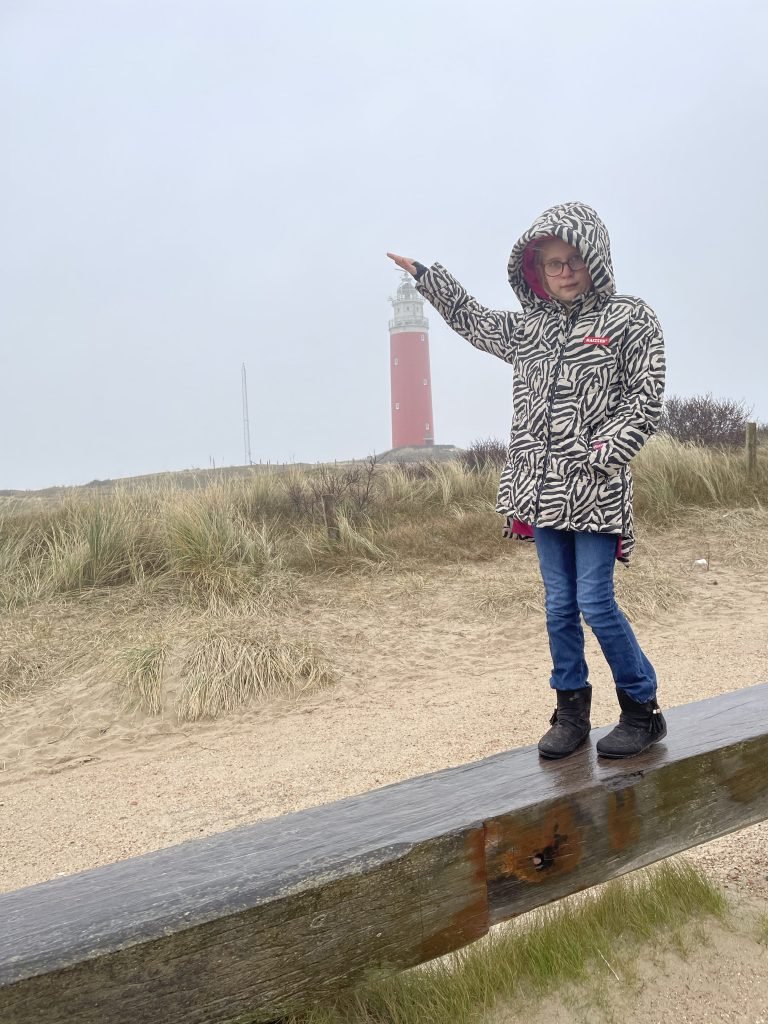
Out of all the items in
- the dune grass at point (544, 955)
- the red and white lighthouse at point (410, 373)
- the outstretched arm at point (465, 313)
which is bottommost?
the dune grass at point (544, 955)

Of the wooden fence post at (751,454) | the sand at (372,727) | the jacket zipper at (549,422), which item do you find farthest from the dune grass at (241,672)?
the wooden fence post at (751,454)

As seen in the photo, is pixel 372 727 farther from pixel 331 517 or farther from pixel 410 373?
pixel 410 373

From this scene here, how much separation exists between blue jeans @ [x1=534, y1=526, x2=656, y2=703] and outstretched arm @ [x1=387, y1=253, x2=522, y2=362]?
700 millimetres

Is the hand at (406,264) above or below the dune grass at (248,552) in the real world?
above

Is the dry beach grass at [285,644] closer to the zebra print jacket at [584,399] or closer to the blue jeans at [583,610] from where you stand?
the blue jeans at [583,610]

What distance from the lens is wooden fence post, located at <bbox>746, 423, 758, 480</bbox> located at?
10.6 m

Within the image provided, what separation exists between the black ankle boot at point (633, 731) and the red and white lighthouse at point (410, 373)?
36.4m

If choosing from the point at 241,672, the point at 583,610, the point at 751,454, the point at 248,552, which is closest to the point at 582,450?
the point at 583,610

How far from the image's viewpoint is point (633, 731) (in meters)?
2.33

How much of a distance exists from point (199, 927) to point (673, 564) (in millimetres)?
7429

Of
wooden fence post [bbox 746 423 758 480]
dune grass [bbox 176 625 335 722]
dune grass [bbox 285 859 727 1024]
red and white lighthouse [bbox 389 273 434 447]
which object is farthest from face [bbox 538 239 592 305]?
red and white lighthouse [bbox 389 273 434 447]

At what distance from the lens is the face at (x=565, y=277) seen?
8.15ft

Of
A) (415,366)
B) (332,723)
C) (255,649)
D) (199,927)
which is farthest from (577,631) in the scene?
(415,366)

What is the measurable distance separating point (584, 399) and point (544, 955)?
4.96 feet
